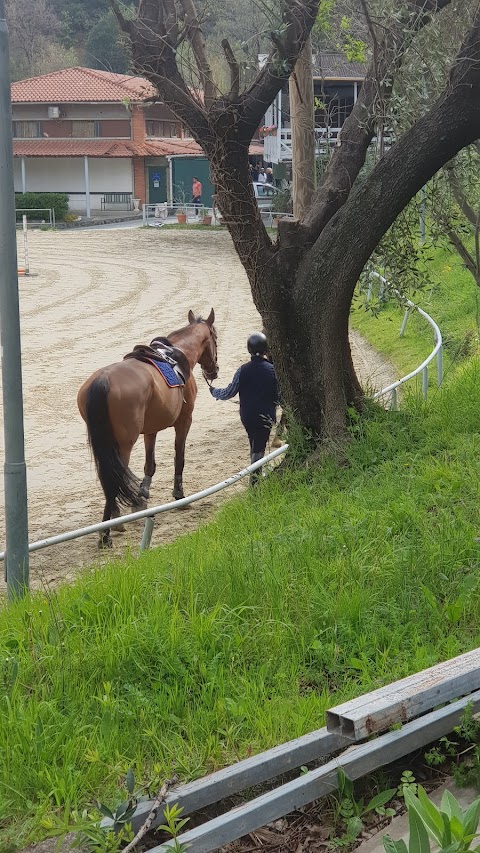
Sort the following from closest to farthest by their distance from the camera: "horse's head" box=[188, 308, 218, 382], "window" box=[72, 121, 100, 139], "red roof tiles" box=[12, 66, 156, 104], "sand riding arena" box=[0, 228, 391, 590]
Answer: "sand riding arena" box=[0, 228, 391, 590] → "horse's head" box=[188, 308, 218, 382] → "red roof tiles" box=[12, 66, 156, 104] → "window" box=[72, 121, 100, 139]

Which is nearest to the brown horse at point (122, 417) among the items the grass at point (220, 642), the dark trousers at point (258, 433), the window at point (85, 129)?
the dark trousers at point (258, 433)

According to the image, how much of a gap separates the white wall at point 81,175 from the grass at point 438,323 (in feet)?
109

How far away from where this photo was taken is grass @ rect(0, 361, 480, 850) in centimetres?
362

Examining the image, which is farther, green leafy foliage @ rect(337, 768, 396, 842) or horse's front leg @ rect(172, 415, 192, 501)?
horse's front leg @ rect(172, 415, 192, 501)

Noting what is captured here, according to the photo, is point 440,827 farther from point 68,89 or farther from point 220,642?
point 68,89

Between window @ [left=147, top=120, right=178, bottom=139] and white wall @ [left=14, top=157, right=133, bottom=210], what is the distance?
451 cm

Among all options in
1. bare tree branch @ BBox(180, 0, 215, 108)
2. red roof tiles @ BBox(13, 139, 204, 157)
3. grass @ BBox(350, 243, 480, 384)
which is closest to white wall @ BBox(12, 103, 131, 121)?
red roof tiles @ BBox(13, 139, 204, 157)

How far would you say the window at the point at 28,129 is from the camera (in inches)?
2156

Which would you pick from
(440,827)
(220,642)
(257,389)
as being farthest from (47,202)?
(440,827)

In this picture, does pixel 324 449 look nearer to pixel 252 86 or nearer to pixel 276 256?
pixel 276 256

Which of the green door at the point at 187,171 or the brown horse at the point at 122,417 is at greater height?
the green door at the point at 187,171

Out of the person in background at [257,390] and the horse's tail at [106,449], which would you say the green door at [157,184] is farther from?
the horse's tail at [106,449]

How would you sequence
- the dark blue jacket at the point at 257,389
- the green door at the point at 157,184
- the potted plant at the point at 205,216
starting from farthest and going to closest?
the green door at the point at 157,184 → the potted plant at the point at 205,216 → the dark blue jacket at the point at 257,389

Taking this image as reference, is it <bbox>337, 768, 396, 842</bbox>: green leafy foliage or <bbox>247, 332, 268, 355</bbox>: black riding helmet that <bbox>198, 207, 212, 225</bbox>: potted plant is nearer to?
<bbox>247, 332, 268, 355</bbox>: black riding helmet
